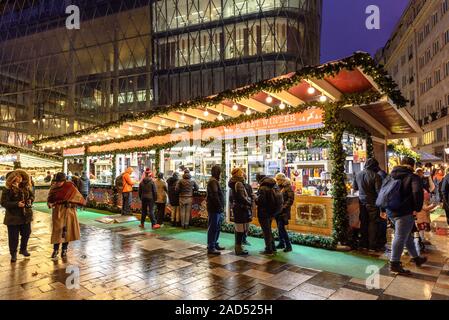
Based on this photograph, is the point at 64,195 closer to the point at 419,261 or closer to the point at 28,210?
the point at 28,210

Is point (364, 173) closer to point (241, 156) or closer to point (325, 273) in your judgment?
point (325, 273)

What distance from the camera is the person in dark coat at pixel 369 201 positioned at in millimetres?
6242

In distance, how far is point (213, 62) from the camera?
27.3 metres

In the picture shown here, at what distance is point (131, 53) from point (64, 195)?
2641 centimetres

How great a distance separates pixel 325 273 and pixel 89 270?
403 cm

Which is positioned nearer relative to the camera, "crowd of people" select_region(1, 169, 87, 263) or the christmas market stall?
"crowd of people" select_region(1, 169, 87, 263)

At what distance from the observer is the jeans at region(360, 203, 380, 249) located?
632 centimetres

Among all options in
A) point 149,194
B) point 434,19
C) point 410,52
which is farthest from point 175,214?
point 410,52

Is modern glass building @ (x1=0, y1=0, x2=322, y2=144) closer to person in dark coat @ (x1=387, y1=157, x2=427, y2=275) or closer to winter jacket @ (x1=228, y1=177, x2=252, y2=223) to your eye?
winter jacket @ (x1=228, y1=177, x2=252, y2=223)

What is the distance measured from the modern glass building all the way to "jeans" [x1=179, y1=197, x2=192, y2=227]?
1860 cm

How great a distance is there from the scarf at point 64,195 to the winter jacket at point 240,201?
3.10 metres

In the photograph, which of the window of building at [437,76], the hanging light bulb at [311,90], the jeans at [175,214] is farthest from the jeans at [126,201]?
the window of building at [437,76]

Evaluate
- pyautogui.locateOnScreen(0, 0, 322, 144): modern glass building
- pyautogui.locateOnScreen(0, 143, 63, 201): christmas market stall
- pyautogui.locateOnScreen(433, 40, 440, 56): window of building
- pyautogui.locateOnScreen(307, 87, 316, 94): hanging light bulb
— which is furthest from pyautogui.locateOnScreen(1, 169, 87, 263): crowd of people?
pyautogui.locateOnScreen(433, 40, 440, 56): window of building

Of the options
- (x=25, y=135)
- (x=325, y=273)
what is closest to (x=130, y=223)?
(x=325, y=273)
